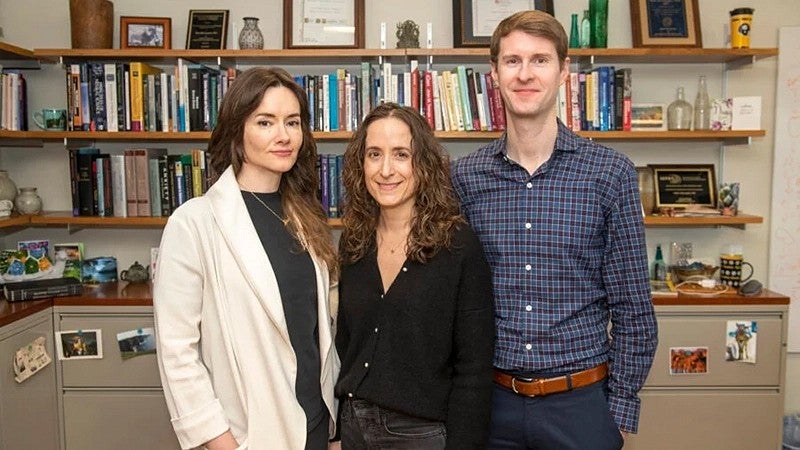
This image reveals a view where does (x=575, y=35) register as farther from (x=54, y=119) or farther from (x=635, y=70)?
(x=54, y=119)

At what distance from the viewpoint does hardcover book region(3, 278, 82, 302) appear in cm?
284

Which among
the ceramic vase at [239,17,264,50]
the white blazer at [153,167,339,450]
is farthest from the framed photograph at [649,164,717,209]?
the white blazer at [153,167,339,450]

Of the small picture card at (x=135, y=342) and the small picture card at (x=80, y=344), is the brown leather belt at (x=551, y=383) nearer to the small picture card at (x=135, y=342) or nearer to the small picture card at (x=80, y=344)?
the small picture card at (x=135, y=342)

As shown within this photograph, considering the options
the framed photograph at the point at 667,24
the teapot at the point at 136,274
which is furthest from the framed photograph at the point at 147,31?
the framed photograph at the point at 667,24

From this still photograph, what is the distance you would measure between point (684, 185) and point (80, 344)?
2.88 meters

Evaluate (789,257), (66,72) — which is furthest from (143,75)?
(789,257)

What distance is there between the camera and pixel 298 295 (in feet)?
5.50

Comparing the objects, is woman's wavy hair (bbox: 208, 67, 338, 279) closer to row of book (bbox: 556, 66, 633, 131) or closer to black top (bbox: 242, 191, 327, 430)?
black top (bbox: 242, 191, 327, 430)

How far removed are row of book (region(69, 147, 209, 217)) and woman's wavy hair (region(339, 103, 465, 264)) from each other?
5.43 ft

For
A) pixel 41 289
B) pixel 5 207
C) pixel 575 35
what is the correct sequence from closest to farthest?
pixel 41 289
pixel 5 207
pixel 575 35

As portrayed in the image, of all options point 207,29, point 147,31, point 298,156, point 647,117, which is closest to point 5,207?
point 147,31

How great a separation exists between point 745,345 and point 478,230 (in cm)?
186

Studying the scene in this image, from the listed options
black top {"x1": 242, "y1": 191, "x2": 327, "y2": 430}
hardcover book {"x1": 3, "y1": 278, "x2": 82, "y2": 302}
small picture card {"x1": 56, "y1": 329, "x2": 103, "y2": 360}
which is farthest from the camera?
small picture card {"x1": 56, "y1": 329, "x2": 103, "y2": 360}

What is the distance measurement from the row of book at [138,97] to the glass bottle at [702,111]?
2.19 metres
